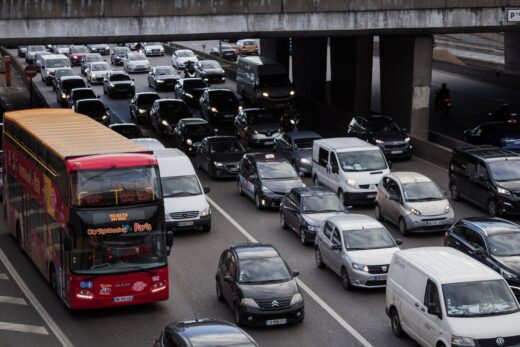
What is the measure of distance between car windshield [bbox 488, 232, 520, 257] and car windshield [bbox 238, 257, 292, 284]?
5.02m

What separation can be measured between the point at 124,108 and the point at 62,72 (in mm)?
8523

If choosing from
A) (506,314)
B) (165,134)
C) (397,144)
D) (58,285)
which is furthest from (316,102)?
(506,314)

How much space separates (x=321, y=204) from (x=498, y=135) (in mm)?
15450

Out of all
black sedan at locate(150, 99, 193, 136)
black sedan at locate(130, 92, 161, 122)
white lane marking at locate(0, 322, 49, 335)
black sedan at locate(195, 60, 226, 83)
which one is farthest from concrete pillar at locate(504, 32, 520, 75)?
white lane marking at locate(0, 322, 49, 335)

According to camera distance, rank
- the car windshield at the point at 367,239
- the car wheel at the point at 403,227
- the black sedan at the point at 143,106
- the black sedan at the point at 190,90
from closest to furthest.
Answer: the car windshield at the point at 367,239, the car wheel at the point at 403,227, the black sedan at the point at 143,106, the black sedan at the point at 190,90

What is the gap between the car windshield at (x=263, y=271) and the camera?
2445 centimetres

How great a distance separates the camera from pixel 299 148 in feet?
140

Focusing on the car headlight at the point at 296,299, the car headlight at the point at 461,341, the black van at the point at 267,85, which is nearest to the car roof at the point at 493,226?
the car headlight at the point at 296,299

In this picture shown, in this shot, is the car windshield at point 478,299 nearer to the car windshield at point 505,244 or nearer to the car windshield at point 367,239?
the car windshield at point 505,244

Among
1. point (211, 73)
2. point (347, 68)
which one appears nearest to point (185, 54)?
point (211, 73)

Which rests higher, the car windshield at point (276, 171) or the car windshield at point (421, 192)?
the car windshield at point (421, 192)

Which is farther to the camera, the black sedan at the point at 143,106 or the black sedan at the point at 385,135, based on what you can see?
the black sedan at the point at 143,106

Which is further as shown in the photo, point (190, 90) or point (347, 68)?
point (190, 90)

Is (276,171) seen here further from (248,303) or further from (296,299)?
(248,303)
